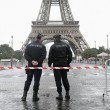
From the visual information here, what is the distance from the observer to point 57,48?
8.98m

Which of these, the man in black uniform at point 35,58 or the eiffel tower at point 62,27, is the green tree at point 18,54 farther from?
the man in black uniform at point 35,58

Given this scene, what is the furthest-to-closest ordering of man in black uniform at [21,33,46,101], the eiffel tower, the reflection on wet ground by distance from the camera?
the eiffel tower
man in black uniform at [21,33,46,101]
the reflection on wet ground

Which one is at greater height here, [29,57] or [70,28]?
[70,28]

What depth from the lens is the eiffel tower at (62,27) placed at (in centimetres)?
9631

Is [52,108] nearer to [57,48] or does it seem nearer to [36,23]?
[57,48]

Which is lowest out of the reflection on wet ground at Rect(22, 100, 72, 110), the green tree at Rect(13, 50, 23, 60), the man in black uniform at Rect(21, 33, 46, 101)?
the reflection on wet ground at Rect(22, 100, 72, 110)

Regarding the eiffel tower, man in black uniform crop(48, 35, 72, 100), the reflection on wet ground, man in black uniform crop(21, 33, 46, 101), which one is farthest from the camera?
the eiffel tower

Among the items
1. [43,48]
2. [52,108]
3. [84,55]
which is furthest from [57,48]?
[84,55]

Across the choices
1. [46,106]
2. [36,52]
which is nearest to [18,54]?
[36,52]

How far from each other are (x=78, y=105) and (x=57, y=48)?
6.48 ft

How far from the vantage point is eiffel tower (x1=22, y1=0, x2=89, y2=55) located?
96.3 metres

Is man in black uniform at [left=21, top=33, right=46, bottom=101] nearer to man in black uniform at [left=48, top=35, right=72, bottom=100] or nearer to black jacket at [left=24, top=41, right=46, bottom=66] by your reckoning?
black jacket at [left=24, top=41, right=46, bottom=66]

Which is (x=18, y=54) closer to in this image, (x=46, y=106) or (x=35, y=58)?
(x=35, y=58)

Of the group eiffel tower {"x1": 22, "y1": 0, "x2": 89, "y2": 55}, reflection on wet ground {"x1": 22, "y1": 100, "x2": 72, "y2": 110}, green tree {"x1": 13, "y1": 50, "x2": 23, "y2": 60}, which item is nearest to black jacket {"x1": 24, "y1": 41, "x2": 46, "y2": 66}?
reflection on wet ground {"x1": 22, "y1": 100, "x2": 72, "y2": 110}
